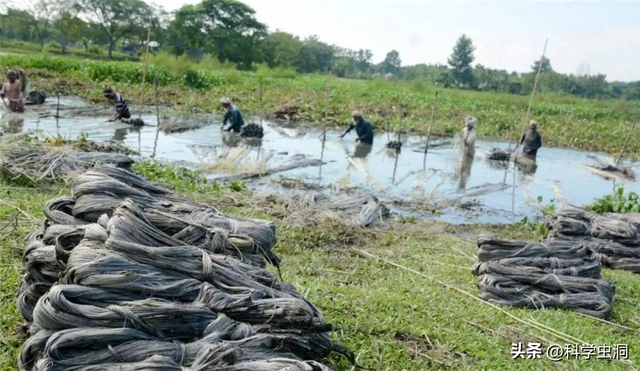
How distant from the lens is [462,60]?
72.8 m

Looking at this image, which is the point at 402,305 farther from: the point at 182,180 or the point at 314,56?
the point at 314,56

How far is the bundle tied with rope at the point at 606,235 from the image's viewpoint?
781cm

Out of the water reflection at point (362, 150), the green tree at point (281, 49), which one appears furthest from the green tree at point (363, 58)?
the water reflection at point (362, 150)

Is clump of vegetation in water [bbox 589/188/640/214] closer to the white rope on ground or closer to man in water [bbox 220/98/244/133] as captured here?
the white rope on ground

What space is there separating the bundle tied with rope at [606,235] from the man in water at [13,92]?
13965 millimetres

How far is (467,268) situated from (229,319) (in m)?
4.28

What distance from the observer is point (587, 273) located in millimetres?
6098

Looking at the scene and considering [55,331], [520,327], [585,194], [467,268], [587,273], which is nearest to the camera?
[55,331]

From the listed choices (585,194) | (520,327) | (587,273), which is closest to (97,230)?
(520,327)

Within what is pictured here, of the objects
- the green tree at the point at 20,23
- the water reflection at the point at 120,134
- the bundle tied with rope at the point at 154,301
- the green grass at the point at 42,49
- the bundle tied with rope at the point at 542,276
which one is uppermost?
the green tree at the point at 20,23

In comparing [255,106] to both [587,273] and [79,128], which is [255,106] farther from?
[587,273]

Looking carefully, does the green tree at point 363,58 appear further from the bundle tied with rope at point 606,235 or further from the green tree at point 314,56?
the bundle tied with rope at point 606,235

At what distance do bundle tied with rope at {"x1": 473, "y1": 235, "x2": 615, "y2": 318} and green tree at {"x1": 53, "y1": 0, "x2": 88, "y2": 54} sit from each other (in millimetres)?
53927

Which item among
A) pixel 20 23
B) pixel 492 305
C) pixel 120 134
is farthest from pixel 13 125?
pixel 20 23
